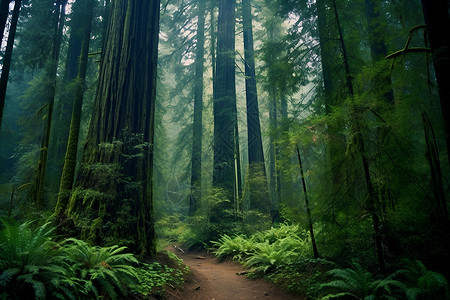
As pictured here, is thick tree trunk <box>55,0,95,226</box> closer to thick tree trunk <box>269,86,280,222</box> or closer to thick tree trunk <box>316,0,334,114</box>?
thick tree trunk <box>316,0,334,114</box>

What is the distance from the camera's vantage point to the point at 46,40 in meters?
8.40

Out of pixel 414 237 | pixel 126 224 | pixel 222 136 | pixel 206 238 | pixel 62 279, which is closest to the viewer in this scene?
pixel 62 279

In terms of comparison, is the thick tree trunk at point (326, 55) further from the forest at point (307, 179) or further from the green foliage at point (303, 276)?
the green foliage at point (303, 276)

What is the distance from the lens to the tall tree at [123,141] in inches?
180

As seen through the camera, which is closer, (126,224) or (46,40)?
(126,224)

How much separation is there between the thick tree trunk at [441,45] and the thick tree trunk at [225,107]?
9.03 metres

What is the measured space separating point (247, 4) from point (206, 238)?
44.2ft

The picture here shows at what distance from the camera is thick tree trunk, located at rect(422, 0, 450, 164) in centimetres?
282

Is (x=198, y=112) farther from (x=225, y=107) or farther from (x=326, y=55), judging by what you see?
(x=326, y=55)

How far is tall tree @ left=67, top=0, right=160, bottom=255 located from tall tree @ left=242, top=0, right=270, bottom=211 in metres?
6.77

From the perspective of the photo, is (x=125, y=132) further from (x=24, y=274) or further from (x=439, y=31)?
(x=439, y=31)

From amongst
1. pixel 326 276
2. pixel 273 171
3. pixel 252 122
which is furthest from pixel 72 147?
pixel 273 171

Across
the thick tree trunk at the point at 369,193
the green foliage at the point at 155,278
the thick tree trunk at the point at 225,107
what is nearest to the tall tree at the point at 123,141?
the green foliage at the point at 155,278

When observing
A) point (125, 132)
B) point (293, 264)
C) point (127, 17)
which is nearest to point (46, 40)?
point (127, 17)
